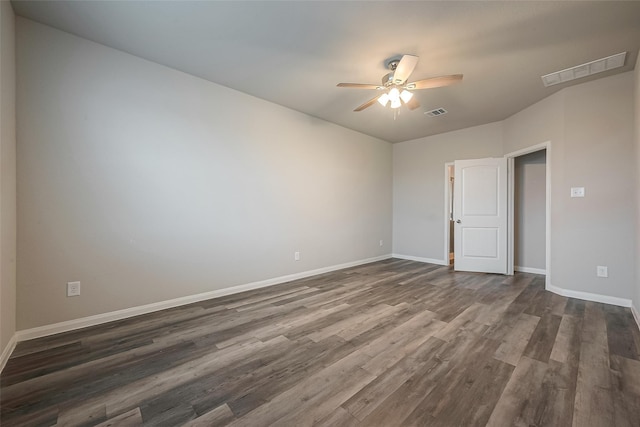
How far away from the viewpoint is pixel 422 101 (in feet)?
12.4

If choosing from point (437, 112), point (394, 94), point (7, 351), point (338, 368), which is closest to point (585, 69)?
point (437, 112)

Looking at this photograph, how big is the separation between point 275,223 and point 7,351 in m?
2.80

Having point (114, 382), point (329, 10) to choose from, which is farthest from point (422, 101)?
point (114, 382)

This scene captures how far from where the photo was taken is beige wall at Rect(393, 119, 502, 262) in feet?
16.6

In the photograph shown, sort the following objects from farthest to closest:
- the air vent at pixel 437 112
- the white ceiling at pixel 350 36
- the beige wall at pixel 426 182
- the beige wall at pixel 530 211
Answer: the beige wall at pixel 426 182
the beige wall at pixel 530 211
the air vent at pixel 437 112
the white ceiling at pixel 350 36

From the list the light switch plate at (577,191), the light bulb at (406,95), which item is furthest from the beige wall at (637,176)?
the light bulb at (406,95)

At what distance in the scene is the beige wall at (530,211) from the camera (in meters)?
4.56

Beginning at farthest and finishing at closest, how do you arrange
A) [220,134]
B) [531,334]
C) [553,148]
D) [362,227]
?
[362,227]
[553,148]
[220,134]
[531,334]

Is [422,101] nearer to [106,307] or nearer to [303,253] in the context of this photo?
[303,253]

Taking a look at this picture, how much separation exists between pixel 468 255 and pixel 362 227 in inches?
82.0

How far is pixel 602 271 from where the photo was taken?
126 inches

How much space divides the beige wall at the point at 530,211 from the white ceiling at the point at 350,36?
5.36 feet

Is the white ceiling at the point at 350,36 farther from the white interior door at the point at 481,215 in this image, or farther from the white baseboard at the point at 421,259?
the white baseboard at the point at 421,259

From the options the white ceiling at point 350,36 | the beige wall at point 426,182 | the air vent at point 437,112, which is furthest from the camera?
the beige wall at point 426,182
